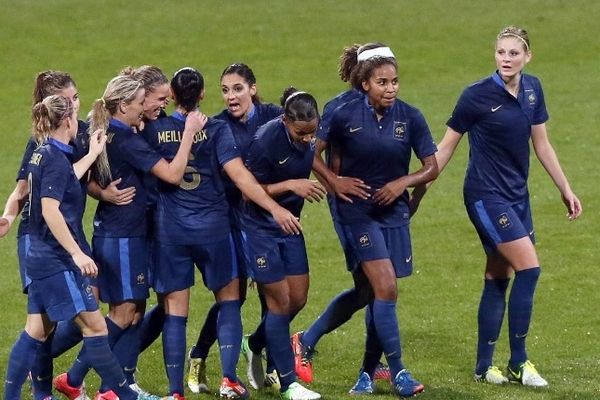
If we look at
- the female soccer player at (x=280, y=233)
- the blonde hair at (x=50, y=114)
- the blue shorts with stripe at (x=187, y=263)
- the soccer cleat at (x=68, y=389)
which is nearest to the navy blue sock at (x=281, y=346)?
the female soccer player at (x=280, y=233)

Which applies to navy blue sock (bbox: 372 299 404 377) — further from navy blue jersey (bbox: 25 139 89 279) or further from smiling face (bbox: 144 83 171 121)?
navy blue jersey (bbox: 25 139 89 279)

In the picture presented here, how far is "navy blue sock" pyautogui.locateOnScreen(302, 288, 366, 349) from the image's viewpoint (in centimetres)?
1026

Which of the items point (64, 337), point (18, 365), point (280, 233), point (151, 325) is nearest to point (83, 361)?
point (64, 337)

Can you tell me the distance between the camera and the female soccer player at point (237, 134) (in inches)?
384

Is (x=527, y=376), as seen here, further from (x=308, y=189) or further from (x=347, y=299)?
(x=308, y=189)

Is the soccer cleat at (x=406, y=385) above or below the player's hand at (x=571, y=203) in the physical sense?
below

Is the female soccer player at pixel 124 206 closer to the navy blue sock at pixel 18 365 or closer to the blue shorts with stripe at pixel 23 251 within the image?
the blue shorts with stripe at pixel 23 251

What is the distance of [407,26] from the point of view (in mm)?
30281

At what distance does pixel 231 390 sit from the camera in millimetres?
9555

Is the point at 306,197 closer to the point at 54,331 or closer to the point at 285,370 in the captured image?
the point at 285,370

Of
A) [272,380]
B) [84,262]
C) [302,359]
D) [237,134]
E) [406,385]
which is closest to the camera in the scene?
[84,262]

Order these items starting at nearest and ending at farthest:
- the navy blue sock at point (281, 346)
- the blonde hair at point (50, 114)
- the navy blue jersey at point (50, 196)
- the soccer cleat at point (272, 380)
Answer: the navy blue jersey at point (50, 196) < the blonde hair at point (50, 114) < the navy blue sock at point (281, 346) < the soccer cleat at point (272, 380)

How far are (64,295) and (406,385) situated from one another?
7.86ft

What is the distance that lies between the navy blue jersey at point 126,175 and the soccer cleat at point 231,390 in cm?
117
